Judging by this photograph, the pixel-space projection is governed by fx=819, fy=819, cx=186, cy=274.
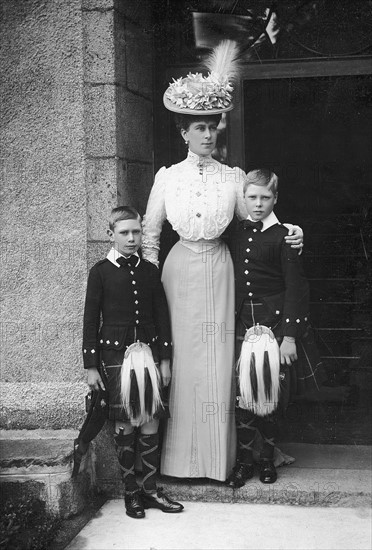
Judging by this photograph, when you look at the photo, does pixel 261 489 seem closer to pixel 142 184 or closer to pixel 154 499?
pixel 154 499

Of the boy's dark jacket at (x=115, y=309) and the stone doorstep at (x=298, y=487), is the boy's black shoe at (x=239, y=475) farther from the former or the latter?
the boy's dark jacket at (x=115, y=309)

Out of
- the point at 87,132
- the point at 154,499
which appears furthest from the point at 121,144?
the point at 154,499

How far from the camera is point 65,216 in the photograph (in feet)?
15.9

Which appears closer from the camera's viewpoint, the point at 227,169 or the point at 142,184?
the point at 227,169

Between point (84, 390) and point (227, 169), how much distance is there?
1547mm

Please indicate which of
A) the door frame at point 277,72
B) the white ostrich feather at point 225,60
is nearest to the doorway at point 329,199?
the door frame at point 277,72

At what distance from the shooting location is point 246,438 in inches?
185

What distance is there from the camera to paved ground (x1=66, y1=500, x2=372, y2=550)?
161 inches

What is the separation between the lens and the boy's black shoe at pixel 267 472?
4695 mm

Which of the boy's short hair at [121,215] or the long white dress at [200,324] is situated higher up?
the boy's short hair at [121,215]

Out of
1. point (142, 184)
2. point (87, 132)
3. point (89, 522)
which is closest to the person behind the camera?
point (89, 522)

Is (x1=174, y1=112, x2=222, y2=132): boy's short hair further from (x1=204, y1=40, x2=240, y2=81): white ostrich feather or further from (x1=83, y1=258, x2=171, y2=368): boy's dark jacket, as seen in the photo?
(x1=83, y1=258, x2=171, y2=368): boy's dark jacket

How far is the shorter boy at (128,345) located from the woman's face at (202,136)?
0.58 meters

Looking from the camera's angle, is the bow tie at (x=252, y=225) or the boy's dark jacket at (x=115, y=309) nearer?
the boy's dark jacket at (x=115, y=309)
